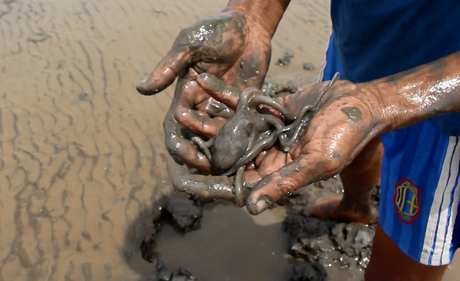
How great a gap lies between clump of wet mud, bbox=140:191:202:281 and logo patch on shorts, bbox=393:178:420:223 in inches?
67.4

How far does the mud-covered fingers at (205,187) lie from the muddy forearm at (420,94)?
0.78 meters

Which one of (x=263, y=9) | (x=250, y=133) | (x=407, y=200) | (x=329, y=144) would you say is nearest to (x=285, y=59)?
(x=263, y=9)

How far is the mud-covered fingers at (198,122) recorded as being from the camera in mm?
2490

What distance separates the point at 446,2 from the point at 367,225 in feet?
7.59

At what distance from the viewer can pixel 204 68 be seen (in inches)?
107

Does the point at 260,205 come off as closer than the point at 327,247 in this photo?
Yes

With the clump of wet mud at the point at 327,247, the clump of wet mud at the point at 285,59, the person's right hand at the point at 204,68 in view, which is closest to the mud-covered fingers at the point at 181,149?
the person's right hand at the point at 204,68

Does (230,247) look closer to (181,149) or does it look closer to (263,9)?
(181,149)

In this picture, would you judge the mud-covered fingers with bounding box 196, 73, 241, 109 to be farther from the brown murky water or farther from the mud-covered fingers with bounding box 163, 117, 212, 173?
the brown murky water

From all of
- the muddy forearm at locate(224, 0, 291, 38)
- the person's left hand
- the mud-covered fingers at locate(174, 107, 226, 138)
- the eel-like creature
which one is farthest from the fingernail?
the muddy forearm at locate(224, 0, 291, 38)

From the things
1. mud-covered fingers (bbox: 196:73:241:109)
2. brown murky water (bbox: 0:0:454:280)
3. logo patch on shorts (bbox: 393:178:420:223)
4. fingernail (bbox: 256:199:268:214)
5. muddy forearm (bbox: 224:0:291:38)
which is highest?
muddy forearm (bbox: 224:0:291:38)

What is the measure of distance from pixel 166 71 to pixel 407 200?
5.11ft

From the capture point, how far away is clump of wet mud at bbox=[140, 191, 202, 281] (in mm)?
3506

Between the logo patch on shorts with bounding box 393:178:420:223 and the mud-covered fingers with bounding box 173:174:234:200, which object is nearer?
the mud-covered fingers with bounding box 173:174:234:200
